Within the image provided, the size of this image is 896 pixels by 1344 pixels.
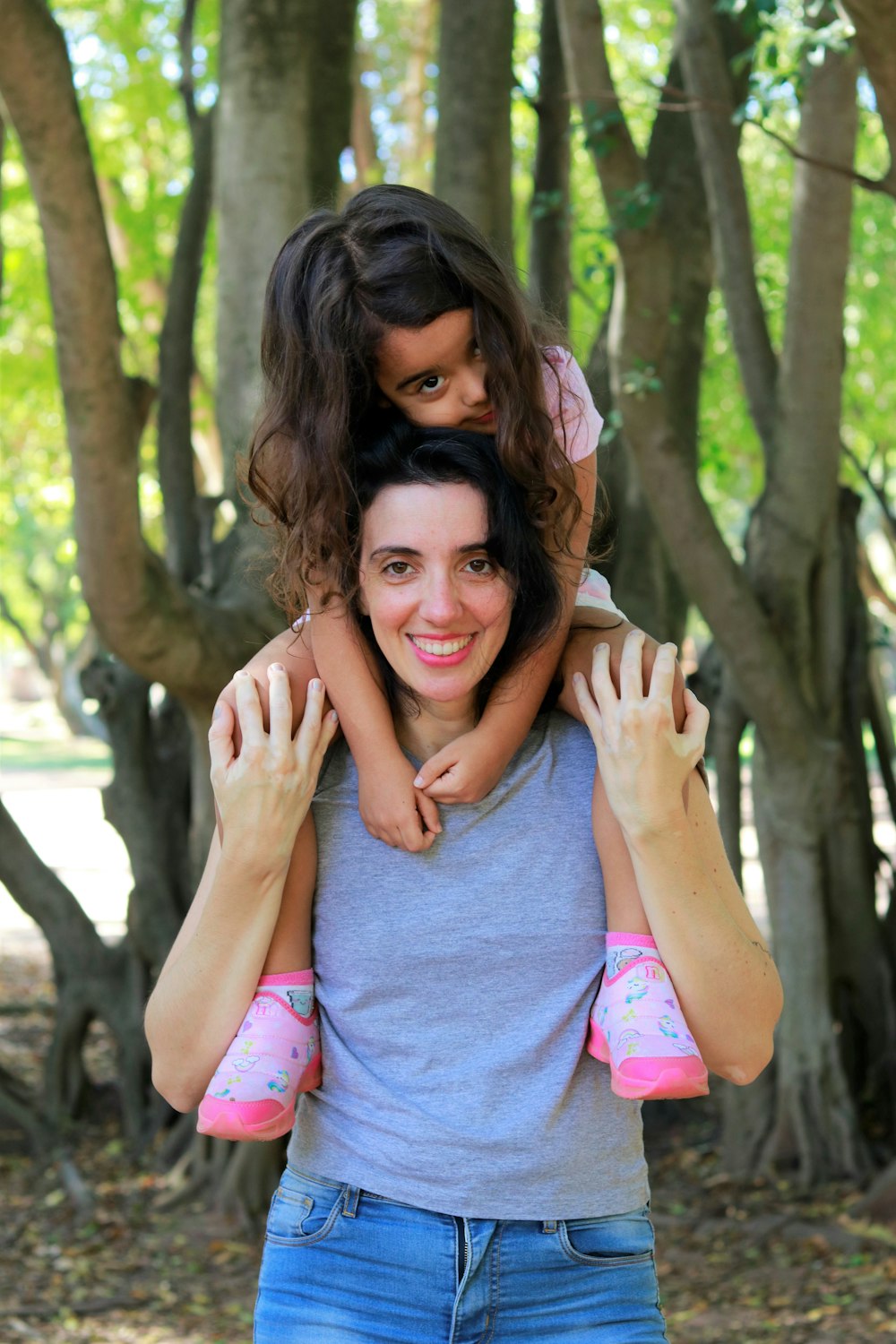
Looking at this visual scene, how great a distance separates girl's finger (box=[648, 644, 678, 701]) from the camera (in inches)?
79.6

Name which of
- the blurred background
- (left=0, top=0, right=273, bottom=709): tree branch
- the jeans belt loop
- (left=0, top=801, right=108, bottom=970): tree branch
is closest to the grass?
(left=0, top=801, right=108, bottom=970): tree branch

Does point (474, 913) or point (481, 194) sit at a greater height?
point (481, 194)

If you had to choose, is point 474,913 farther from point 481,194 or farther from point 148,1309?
point 481,194

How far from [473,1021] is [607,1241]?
12.9 inches

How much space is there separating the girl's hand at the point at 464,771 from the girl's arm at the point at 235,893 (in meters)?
0.16

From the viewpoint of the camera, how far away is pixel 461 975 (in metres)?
2.00

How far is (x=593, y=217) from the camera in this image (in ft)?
42.4

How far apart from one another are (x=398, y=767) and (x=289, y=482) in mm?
424

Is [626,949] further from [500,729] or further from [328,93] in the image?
[328,93]

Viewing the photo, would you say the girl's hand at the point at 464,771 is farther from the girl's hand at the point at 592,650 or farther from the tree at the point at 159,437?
the tree at the point at 159,437

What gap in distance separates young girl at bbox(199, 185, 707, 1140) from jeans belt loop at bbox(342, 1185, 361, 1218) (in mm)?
144

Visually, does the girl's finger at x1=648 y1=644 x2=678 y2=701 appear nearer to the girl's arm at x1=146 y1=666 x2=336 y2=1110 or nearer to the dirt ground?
the girl's arm at x1=146 y1=666 x2=336 y2=1110

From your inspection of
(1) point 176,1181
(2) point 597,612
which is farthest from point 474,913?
(1) point 176,1181

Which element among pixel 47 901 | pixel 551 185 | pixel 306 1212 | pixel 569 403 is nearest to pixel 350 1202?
pixel 306 1212
